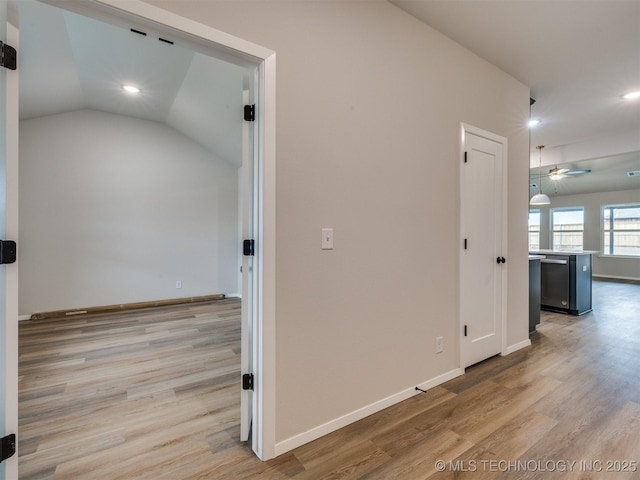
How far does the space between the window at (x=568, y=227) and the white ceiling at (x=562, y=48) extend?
205 inches

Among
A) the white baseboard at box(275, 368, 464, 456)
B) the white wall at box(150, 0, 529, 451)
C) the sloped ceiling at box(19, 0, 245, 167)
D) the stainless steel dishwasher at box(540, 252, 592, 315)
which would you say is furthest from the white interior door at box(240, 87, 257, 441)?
the stainless steel dishwasher at box(540, 252, 592, 315)

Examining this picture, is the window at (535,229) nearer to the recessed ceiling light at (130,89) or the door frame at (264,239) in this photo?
the door frame at (264,239)

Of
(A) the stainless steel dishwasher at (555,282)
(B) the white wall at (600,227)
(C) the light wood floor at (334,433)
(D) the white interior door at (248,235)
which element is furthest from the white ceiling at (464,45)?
(B) the white wall at (600,227)

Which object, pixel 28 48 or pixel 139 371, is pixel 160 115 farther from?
pixel 139 371

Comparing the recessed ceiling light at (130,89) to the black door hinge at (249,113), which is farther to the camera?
the recessed ceiling light at (130,89)

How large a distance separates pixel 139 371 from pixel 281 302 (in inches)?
75.5

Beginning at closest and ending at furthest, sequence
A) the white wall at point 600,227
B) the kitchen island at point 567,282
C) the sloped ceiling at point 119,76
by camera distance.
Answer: the sloped ceiling at point 119,76, the kitchen island at point 567,282, the white wall at point 600,227

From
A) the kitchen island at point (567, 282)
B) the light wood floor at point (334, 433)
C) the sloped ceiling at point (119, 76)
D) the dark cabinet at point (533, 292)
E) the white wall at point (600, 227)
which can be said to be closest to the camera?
the light wood floor at point (334, 433)

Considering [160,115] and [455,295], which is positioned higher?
[160,115]

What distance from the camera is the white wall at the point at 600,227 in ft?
26.2

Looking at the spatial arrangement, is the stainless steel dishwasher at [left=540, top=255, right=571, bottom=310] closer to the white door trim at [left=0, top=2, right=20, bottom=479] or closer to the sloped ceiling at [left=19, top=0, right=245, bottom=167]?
the sloped ceiling at [left=19, top=0, right=245, bottom=167]

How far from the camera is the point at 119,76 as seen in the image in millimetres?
3543

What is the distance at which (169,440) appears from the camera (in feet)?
5.87

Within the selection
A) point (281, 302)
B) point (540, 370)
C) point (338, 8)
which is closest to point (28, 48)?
point (338, 8)
